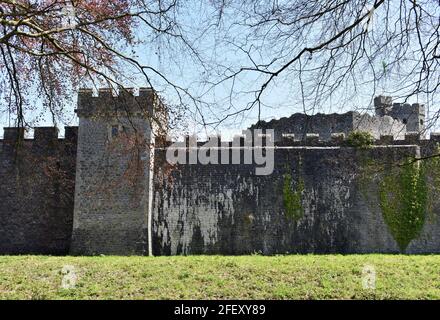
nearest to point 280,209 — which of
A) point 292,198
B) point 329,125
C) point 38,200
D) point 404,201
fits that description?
point 292,198

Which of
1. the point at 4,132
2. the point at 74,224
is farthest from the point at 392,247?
the point at 4,132

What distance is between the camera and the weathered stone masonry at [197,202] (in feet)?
52.3

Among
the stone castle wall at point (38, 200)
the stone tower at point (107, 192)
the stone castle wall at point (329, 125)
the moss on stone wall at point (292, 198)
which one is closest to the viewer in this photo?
the stone tower at point (107, 192)

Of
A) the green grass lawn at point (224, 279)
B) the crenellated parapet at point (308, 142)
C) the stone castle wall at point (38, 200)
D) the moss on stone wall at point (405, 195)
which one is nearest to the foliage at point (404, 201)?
the moss on stone wall at point (405, 195)

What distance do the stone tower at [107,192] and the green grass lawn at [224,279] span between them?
3099 mm

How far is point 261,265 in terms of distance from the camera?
1166 centimetres

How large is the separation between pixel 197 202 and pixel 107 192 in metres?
2.68

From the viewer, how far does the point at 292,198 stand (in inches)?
649

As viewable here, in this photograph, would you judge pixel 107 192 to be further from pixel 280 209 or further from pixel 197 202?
pixel 280 209

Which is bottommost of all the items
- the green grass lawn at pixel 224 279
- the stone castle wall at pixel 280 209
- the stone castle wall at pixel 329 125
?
the green grass lawn at pixel 224 279

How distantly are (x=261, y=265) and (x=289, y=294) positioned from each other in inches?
71.4

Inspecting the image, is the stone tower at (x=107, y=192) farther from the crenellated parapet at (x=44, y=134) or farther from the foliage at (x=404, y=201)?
the foliage at (x=404, y=201)
